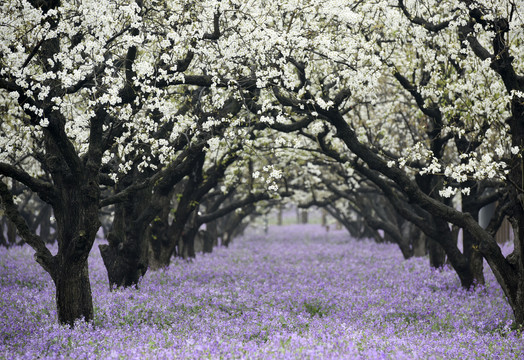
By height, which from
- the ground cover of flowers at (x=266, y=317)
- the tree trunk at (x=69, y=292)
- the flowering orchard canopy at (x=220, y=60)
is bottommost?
the ground cover of flowers at (x=266, y=317)

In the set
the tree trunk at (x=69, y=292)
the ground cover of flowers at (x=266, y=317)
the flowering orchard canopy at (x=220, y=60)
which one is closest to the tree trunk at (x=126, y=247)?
the ground cover of flowers at (x=266, y=317)

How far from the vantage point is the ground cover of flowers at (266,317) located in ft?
28.4

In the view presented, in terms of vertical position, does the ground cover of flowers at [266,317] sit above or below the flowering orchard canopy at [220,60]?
below

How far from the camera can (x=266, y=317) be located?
37.7 feet

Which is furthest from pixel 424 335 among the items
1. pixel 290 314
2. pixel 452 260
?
pixel 452 260

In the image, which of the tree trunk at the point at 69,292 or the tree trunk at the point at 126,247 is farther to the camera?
the tree trunk at the point at 126,247

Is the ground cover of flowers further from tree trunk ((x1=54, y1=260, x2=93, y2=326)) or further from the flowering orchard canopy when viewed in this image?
the flowering orchard canopy

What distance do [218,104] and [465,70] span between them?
7164 millimetres

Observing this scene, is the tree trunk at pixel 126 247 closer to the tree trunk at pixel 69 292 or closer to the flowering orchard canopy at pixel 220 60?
the flowering orchard canopy at pixel 220 60

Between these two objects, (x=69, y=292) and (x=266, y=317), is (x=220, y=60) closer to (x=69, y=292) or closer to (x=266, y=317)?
(x=266, y=317)

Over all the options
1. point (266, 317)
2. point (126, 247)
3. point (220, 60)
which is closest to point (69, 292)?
point (266, 317)

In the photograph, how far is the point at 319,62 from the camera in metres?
15.7

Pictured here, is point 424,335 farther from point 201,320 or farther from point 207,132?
point 207,132

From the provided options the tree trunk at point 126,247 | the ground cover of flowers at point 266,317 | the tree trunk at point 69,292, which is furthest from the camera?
the tree trunk at point 126,247
